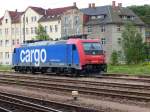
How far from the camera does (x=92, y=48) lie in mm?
35375

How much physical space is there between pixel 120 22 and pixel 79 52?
5754cm

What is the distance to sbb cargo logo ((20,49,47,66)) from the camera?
133 feet

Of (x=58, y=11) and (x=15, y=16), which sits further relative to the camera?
(x=15, y=16)

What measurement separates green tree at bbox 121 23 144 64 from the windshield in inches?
Answer: 1319

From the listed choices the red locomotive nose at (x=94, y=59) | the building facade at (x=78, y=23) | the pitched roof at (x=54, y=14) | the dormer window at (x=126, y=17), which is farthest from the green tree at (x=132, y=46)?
the red locomotive nose at (x=94, y=59)

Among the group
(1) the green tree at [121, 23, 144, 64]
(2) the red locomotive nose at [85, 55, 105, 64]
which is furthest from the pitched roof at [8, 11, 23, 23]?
(2) the red locomotive nose at [85, 55, 105, 64]

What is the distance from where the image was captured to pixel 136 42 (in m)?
74.7

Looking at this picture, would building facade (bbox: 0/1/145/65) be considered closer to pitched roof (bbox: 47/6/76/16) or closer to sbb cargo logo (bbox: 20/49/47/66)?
pitched roof (bbox: 47/6/76/16)

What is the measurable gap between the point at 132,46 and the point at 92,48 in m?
39.4

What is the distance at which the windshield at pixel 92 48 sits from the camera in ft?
115

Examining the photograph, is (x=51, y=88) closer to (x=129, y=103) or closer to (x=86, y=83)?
(x=86, y=83)

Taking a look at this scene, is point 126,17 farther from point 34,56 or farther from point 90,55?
point 90,55

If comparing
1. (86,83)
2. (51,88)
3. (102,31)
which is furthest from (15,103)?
(102,31)

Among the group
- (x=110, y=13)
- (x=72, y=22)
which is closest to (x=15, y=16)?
(x=72, y=22)
